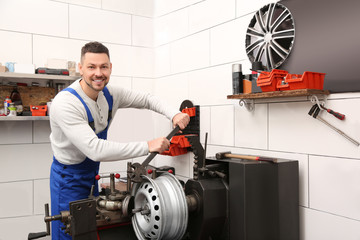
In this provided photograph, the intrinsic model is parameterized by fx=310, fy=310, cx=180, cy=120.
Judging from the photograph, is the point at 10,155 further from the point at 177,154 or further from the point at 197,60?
the point at 197,60

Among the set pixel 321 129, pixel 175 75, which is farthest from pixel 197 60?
pixel 321 129

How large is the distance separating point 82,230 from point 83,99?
71 centimetres

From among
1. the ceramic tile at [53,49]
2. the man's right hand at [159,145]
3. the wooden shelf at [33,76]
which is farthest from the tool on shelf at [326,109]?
the ceramic tile at [53,49]

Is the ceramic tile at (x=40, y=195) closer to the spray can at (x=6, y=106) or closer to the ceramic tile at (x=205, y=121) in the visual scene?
the spray can at (x=6, y=106)

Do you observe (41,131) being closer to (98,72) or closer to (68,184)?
(68,184)

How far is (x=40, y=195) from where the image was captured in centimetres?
219

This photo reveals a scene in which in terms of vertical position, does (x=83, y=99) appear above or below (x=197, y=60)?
below

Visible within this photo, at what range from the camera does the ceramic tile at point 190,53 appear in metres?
2.07

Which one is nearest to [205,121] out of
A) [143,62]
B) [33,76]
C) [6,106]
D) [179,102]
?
[179,102]

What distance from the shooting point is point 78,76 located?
2.06 metres

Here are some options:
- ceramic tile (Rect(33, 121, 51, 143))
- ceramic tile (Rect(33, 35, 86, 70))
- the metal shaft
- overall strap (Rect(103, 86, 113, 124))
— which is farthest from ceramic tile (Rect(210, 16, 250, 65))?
ceramic tile (Rect(33, 121, 51, 143))

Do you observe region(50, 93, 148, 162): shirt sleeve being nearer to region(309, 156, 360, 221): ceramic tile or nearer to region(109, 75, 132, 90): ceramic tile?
region(309, 156, 360, 221): ceramic tile

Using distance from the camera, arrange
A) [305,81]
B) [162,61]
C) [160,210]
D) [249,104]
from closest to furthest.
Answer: [160,210] < [305,81] < [249,104] < [162,61]

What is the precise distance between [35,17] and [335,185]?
2130 mm
